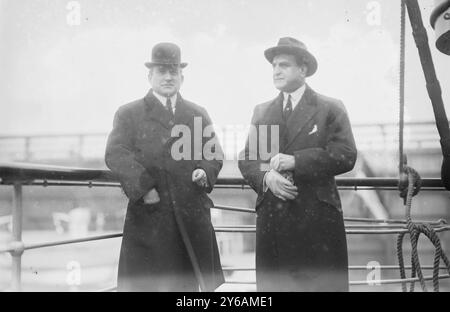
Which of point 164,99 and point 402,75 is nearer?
point 402,75

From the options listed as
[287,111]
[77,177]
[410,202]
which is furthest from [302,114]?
[77,177]

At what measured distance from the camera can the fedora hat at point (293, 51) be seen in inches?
43.1

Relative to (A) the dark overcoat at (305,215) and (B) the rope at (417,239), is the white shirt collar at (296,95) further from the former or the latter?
(B) the rope at (417,239)

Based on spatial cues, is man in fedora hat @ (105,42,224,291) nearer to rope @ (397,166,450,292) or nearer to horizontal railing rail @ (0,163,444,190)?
horizontal railing rail @ (0,163,444,190)

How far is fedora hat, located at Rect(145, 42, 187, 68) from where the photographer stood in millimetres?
1155

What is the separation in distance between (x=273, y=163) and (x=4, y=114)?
2.36 ft

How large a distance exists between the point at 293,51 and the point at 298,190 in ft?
1.12

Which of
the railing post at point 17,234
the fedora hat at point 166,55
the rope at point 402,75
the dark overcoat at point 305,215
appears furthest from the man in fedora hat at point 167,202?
the rope at point 402,75

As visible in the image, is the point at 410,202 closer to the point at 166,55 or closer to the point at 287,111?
the point at 287,111

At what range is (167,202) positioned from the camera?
1172 mm

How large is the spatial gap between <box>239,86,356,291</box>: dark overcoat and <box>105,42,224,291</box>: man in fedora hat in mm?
144

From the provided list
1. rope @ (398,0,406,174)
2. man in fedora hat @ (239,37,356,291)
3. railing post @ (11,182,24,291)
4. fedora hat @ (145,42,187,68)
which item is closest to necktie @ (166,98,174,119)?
fedora hat @ (145,42,187,68)

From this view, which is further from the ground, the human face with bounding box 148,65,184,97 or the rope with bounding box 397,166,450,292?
the human face with bounding box 148,65,184,97
